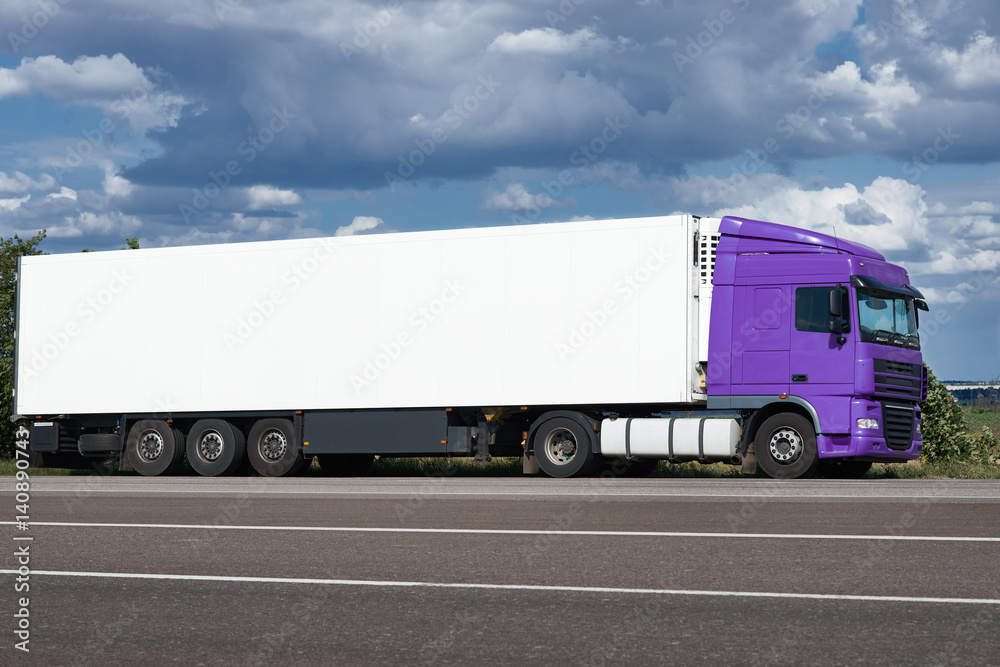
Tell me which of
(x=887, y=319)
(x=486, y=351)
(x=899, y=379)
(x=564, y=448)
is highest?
(x=887, y=319)

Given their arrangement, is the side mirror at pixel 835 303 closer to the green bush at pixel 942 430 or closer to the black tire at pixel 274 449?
the green bush at pixel 942 430

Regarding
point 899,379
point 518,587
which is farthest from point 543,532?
point 899,379

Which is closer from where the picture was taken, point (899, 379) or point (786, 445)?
point (786, 445)

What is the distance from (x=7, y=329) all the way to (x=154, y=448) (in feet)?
72.0

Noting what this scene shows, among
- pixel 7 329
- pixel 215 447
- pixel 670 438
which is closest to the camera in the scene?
pixel 670 438

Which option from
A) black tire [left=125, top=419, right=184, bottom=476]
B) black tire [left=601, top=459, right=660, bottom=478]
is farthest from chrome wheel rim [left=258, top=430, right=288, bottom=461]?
black tire [left=601, top=459, right=660, bottom=478]

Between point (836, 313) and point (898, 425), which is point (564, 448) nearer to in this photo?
point (836, 313)

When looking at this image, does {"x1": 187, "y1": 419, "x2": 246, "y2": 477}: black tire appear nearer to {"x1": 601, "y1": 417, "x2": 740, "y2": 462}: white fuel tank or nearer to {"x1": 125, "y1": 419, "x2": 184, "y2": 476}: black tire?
{"x1": 125, "y1": 419, "x2": 184, "y2": 476}: black tire

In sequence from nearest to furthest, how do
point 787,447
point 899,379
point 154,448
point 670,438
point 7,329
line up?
point 787,447 → point 899,379 → point 670,438 → point 154,448 → point 7,329

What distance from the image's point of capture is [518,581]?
7.64 meters

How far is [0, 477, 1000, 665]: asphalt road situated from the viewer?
5762 millimetres

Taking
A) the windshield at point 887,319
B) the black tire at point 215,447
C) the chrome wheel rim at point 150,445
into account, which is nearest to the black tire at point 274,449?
the black tire at point 215,447

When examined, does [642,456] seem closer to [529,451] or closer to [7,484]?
[529,451]

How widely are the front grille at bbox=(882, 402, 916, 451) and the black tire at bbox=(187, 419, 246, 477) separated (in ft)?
33.8
